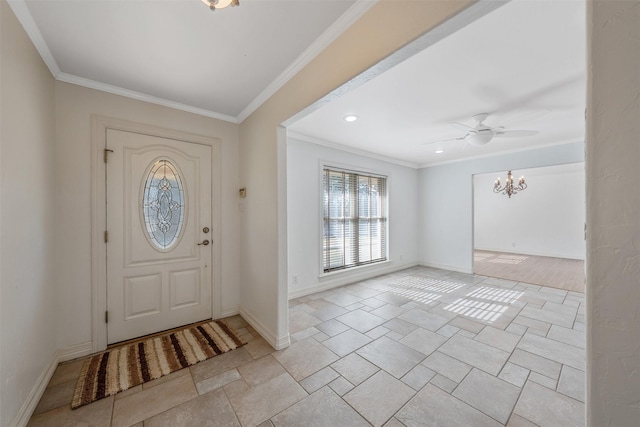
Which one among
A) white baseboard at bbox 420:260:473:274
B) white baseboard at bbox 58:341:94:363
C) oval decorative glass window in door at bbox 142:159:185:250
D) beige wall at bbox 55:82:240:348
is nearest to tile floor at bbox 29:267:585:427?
white baseboard at bbox 58:341:94:363

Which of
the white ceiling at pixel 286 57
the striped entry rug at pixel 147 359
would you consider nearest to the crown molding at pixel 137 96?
the white ceiling at pixel 286 57

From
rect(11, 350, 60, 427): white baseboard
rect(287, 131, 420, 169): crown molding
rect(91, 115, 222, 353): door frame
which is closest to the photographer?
rect(11, 350, 60, 427): white baseboard

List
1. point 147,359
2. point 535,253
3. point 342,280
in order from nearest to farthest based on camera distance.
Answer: point 147,359 → point 342,280 → point 535,253

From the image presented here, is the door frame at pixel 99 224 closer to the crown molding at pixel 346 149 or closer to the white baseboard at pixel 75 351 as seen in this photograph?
the white baseboard at pixel 75 351

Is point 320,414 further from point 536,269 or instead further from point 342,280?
point 536,269

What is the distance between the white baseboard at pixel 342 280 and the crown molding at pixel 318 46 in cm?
276

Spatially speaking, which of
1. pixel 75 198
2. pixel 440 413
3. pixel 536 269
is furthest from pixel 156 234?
pixel 536 269

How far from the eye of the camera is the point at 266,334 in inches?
99.2

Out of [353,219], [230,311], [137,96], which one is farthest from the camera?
[353,219]

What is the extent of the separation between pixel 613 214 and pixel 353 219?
3988mm

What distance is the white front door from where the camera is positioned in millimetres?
2404

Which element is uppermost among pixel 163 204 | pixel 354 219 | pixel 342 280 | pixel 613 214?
pixel 163 204

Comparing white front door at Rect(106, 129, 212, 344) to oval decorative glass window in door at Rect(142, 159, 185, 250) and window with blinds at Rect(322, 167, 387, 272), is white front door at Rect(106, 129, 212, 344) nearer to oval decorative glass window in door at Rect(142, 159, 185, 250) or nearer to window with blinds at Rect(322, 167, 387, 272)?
oval decorative glass window in door at Rect(142, 159, 185, 250)

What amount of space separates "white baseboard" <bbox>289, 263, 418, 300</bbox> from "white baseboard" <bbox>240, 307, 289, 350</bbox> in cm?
91
